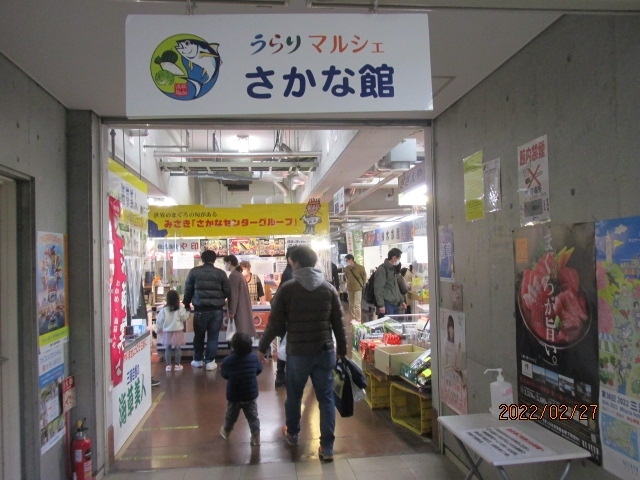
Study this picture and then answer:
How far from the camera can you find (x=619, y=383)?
6.15 ft

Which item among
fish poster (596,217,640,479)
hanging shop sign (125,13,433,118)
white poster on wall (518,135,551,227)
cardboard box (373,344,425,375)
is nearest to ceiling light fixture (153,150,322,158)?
cardboard box (373,344,425,375)

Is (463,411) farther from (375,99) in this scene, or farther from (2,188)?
(2,188)

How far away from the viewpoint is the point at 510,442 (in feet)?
7.05

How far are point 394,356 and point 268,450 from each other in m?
1.33

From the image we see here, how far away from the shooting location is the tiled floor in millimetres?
3305

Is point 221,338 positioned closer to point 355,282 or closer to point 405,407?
point 355,282

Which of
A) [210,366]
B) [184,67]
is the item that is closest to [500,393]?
[184,67]

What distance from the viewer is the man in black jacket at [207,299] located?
6.38m

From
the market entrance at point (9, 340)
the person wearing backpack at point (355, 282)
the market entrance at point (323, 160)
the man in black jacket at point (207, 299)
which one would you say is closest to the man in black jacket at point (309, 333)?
the market entrance at point (323, 160)

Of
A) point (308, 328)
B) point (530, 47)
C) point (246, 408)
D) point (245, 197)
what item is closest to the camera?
point (530, 47)

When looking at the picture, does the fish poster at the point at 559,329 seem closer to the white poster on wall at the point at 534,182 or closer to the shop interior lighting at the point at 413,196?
the white poster on wall at the point at 534,182

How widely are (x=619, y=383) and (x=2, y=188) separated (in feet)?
10.4

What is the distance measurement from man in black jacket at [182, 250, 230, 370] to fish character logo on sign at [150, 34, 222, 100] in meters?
4.94

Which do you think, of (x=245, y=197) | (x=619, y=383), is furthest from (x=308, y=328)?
(x=245, y=197)
